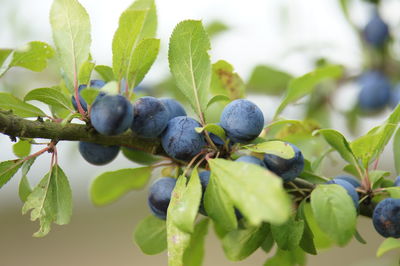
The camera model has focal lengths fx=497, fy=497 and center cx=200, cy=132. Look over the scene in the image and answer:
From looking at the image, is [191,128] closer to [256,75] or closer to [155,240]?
[155,240]

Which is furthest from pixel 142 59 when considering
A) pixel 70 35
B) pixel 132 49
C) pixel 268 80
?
pixel 268 80

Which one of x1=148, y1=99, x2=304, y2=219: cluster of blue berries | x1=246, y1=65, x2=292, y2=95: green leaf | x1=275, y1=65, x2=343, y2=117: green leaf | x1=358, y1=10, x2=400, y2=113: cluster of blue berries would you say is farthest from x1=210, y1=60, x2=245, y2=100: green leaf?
x1=358, y1=10, x2=400, y2=113: cluster of blue berries

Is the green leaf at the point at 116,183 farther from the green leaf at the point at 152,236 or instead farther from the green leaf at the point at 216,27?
the green leaf at the point at 216,27

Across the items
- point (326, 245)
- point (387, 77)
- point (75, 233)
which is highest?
point (387, 77)

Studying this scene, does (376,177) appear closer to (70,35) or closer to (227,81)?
(227,81)

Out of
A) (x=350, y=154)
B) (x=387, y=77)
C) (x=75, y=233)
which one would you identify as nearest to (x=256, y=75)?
(x=387, y=77)
